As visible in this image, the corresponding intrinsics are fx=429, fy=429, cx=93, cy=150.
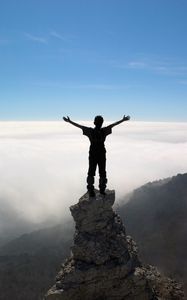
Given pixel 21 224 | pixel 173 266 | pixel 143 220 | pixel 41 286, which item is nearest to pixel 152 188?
pixel 143 220

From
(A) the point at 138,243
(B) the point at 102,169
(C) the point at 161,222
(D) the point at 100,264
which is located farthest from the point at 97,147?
(C) the point at 161,222

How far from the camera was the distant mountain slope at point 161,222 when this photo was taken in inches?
2479

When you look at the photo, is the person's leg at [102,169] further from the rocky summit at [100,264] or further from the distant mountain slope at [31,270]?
the distant mountain slope at [31,270]

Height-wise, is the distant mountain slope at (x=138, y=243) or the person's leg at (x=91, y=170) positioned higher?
the person's leg at (x=91, y=170)

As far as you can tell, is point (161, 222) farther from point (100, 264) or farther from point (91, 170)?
point (91, 170)

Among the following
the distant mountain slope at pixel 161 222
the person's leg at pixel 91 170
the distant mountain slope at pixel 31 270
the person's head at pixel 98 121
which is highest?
the person's head at pixel 98 121

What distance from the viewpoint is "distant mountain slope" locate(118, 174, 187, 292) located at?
6297cm

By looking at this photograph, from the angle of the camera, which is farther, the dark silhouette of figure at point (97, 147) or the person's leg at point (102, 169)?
the person's leg at point (102, 169)

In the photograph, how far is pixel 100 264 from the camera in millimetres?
17625

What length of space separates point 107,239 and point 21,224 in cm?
17300

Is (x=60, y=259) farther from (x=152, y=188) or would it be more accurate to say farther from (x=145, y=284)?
(x=145, y=284)

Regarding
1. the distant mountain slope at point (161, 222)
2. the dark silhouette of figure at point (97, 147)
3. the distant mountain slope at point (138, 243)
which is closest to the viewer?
the dark silhouette of figure at point (97, 147)

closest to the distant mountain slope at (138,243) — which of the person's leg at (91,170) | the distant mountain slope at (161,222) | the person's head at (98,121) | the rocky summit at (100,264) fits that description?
the distant mountain slope at (161,222)

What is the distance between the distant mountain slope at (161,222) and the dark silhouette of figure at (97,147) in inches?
1627
